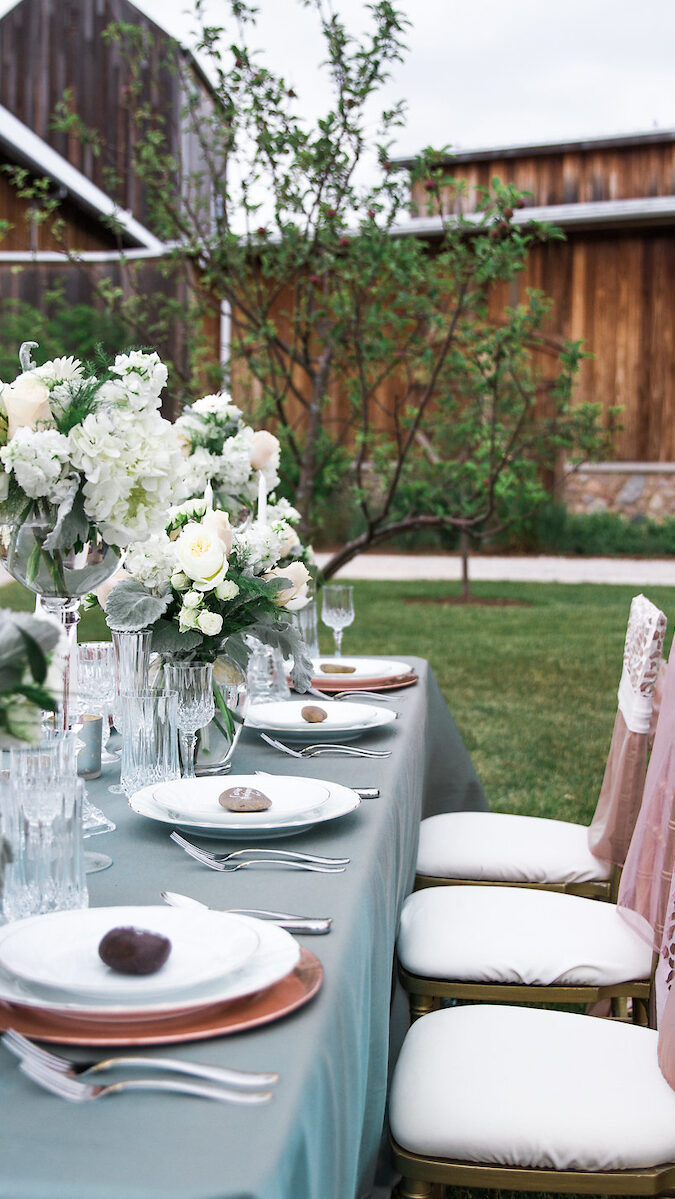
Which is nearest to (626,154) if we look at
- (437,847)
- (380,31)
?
(380,31)

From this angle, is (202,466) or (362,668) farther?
(362,668)

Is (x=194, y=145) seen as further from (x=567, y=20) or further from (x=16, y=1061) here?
(x=16, y=1061)

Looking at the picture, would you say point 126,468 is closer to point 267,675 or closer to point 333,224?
point 267,675

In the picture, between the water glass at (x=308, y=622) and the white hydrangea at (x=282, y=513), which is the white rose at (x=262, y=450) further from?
the water glass at (x=308, y=622)

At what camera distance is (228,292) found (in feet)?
16.3

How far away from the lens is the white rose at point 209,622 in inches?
68.7

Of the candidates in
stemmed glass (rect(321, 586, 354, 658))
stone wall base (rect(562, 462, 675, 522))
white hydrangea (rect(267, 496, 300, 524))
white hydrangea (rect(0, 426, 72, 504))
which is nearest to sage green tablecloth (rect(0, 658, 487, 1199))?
white hydrangea (rect(0, 426, 72, 504))

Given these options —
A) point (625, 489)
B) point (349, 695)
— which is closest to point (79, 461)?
point (349, 695)

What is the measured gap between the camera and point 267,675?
2619 mm

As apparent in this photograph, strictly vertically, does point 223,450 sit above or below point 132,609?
above

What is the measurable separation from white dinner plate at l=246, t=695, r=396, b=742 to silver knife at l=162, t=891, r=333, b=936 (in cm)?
93

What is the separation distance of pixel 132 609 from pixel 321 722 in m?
0.60

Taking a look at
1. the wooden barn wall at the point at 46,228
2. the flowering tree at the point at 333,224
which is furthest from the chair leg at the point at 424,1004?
the wooden barn wall at the point at 46,228

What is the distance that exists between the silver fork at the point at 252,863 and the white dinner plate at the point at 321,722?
0.72 m
